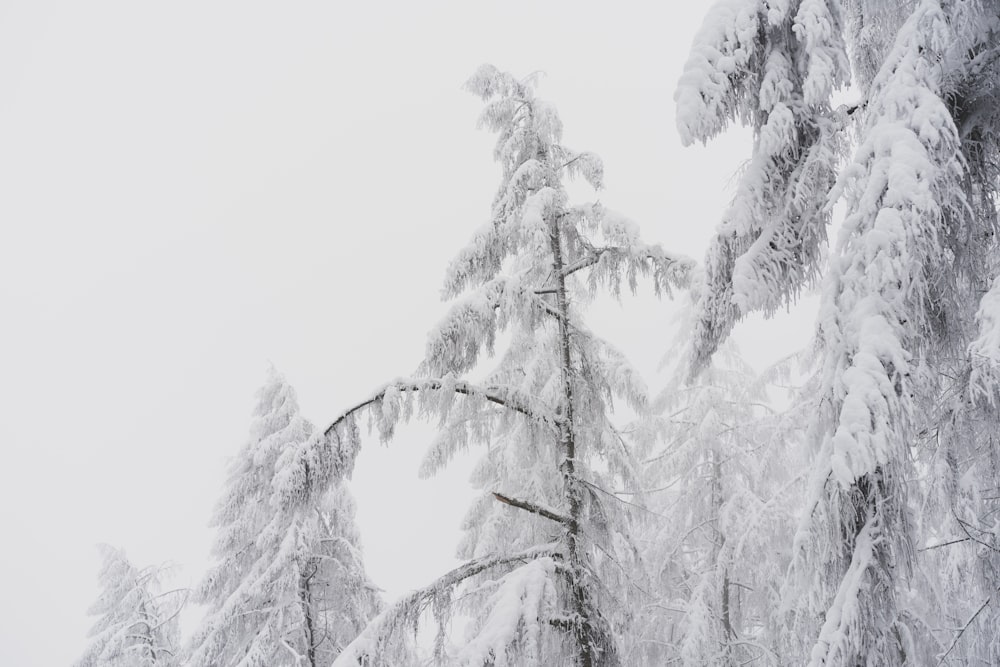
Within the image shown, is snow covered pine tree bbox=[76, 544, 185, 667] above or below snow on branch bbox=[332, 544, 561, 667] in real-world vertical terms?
above

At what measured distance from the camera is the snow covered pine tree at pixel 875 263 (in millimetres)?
2943

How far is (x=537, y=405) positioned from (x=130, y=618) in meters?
11.0

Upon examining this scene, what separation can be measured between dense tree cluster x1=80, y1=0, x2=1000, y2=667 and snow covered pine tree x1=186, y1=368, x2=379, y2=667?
0.05 metres

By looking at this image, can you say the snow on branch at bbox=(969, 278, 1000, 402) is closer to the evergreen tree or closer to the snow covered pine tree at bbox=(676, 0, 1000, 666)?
the snow covered pine tree at bbox=(676, 0, 1000, 666)

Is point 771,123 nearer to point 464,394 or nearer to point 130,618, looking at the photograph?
point 464,394

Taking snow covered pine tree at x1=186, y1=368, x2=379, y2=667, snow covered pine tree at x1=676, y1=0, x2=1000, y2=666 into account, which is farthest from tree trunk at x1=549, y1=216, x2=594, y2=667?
snow covered pine tree at x1=186, y1=368, x2=379, y2=667

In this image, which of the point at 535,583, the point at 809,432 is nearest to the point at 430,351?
the point at 535,583

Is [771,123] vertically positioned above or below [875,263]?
above

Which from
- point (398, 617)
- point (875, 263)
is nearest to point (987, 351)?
point (875, 263)

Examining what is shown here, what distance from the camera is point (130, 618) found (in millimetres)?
12617

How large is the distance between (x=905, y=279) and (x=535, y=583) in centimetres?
348

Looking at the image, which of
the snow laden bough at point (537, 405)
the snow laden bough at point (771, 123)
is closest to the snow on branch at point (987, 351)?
the snow laden bough at point (771, 123)

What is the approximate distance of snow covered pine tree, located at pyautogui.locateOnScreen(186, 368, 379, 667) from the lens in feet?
33.1

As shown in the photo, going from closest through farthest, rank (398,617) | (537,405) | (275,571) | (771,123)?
(771,123) → (398,617) → (537,405) → (275,571)
